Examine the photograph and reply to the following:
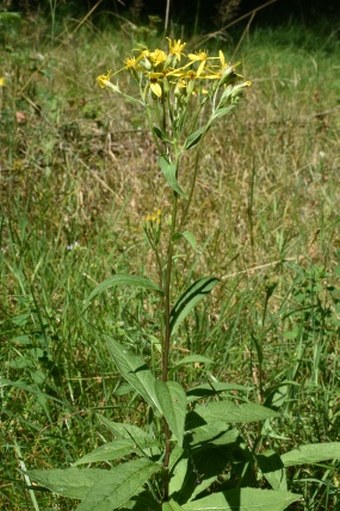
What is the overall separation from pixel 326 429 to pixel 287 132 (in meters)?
2.04

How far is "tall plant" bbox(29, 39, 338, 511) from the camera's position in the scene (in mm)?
1317

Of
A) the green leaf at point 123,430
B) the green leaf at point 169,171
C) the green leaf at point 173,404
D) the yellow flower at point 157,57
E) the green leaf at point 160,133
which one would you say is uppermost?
the yellow flower at point 157,57

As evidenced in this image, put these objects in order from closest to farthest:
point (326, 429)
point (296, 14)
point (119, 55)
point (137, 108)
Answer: point (326, 429)
point (137, 108)
point (119, 55)
point (296, 14)

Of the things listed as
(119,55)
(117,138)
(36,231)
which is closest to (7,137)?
(117,138)

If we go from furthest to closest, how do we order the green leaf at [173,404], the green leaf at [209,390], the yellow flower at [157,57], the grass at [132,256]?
the grass at [132,256]
the green leaf at [209,390]
the yellow flower at [157,57]
the green leaf at [173,404]

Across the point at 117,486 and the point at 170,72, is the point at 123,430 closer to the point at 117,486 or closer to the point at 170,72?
the point at 117,486

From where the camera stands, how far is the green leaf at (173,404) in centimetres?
123

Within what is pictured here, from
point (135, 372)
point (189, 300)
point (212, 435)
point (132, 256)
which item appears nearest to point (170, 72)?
point (189, 300)

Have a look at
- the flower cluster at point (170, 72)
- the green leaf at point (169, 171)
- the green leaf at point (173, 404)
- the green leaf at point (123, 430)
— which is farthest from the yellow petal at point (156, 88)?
the green leaf at point (123, 430)

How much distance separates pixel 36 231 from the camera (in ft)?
8.20

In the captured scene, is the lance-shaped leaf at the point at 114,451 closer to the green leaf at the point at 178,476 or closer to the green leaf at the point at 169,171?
the green leaf at the point at 178,476

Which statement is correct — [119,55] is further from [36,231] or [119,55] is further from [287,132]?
[36,231]

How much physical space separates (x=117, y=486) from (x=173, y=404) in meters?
0.17

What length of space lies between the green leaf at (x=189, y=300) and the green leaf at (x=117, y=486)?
0.85 feet
